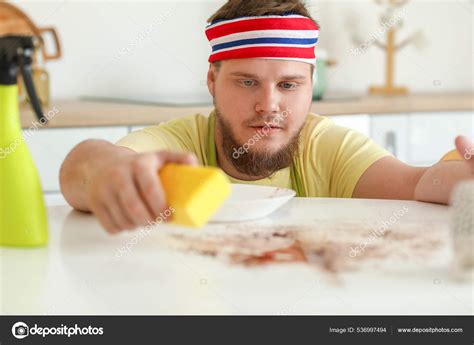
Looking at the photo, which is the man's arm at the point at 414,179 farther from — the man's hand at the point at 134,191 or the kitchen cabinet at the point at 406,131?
the kitchen cabinet at the point at 406,131

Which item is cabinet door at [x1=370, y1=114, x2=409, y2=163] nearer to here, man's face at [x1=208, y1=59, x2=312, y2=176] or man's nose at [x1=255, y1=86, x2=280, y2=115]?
man's face at [x1=208, y1=59, x2=312, y2=176]

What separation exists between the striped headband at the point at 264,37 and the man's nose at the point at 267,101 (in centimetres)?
6

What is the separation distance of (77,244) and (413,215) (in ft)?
1.51

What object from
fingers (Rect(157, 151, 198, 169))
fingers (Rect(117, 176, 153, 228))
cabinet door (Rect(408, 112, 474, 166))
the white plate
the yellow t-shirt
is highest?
fingers (Rect(157, 151, 198, 169))

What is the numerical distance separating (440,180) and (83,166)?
1.75 ft

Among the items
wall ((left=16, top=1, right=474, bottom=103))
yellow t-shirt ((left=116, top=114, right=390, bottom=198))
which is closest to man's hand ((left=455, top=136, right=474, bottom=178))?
yellow t-shirt ((left=116, top=114, right=390, bottom=198))

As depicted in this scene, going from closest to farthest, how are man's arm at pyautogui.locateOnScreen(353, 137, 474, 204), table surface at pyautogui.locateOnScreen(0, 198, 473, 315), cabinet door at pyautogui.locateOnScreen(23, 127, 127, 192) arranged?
1. table surface at pyautogui.locateOnScreen(0, 198, 473, 315)
2. man's arm at pyautogui.locateOnScreen(353, 137, 474, 204)
3. cabinet door at pyautogui.locateOnScreen(23, 127, 127, 192)

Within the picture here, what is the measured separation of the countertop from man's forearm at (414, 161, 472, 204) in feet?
3.76

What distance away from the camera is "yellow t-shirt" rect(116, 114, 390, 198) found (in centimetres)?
133

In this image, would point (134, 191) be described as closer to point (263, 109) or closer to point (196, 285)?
point (196, 285)

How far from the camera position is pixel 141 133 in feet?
4.23

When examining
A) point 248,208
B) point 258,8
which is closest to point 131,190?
point 248,208
